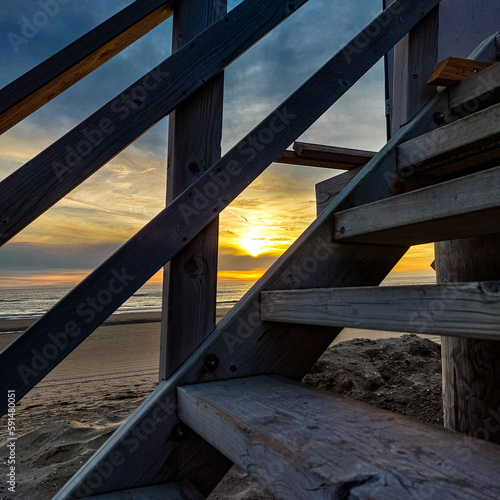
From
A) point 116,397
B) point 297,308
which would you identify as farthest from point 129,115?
point 116,397

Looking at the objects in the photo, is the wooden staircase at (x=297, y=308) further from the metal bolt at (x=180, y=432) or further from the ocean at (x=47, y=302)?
the ocean at (x=47, y=302)

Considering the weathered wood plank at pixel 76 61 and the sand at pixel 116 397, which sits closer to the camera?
the weathered wood plank at pixel 76 61

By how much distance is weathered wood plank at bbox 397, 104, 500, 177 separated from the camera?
4.25 feet

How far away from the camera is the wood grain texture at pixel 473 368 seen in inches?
72.1

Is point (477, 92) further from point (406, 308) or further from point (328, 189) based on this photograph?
point (406, 308)

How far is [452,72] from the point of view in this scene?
1.66 m

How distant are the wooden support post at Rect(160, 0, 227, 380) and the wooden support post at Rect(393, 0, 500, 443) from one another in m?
0.90

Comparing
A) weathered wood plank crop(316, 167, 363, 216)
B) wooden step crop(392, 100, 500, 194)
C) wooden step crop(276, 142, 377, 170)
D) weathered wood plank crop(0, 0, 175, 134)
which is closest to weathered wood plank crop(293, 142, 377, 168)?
wooden step crop(276, 142, 377, 170)

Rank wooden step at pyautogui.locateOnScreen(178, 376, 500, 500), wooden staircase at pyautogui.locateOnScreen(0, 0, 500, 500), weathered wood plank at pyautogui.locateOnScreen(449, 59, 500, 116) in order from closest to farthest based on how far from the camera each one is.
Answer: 1. wooden step at pyautogui.locateOnScreen(178, 376, 500, 500)
2. wooden staircase at pyautogui.locateOnScreen(0, 0, 500, 500)
3. weathered wood plank at pyautogui.locateOnScreen(449, 59, 500, 116)

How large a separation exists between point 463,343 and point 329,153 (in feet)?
4.68

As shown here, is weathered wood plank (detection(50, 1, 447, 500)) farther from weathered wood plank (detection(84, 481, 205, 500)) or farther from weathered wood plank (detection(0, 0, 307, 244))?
weathered wood plank (detection(0, 0, 307, 244))

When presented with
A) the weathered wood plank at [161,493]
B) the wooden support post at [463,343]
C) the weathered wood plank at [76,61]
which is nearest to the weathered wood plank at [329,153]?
the wooden support post at [463,343]

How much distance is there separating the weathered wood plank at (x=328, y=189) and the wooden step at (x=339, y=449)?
1616 millimetres

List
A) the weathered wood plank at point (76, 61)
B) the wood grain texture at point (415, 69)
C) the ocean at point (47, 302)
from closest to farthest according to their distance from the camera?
the weathered wood plank at point (76, 61)
the wood grain texture at point (415, 69)
the ocean at point (47, 302)
